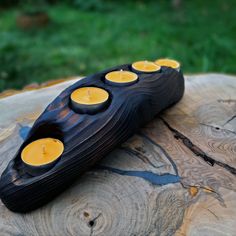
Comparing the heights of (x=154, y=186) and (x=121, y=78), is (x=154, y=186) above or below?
below

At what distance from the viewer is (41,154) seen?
30.9 inches

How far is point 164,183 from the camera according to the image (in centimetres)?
83

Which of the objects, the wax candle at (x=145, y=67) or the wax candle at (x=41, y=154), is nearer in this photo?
the wax candle at (x=41, y=154)

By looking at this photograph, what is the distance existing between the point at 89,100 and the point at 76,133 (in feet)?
0.31

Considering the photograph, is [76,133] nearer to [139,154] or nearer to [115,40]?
[139,154]

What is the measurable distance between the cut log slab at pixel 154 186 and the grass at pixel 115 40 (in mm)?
1495

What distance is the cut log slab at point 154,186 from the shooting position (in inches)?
29.1

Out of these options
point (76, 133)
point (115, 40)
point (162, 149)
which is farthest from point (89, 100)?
point (115, 40)

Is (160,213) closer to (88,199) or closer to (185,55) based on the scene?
(88,199)

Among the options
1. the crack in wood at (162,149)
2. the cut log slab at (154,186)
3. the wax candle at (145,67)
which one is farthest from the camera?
the wax candle at (145,67)

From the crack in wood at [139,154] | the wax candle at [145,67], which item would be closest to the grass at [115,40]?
the wax candle at [145,67]

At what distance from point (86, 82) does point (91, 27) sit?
2.52m

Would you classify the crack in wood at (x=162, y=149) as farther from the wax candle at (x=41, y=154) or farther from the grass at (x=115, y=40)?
the grass at (x=115, y=40)

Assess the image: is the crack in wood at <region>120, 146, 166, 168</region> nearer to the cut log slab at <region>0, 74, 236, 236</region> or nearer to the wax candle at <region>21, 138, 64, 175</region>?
the cut log slab at <region>0, 74, 236, 236</region>
